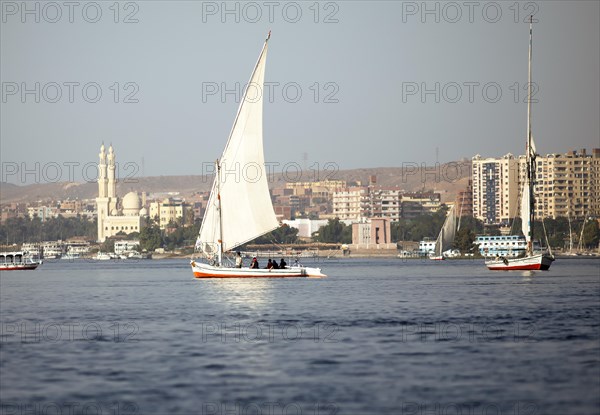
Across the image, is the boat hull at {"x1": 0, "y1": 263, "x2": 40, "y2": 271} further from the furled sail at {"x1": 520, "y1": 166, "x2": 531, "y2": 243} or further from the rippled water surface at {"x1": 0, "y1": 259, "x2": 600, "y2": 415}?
the rippled water surface at {"x1": 0, "y1": 259, "x2": 600, "y2": 415}

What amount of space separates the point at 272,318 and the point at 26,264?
9996cm

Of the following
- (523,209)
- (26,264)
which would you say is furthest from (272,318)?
(26,264)

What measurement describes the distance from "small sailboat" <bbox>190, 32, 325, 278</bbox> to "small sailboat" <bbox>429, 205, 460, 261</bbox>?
337ft

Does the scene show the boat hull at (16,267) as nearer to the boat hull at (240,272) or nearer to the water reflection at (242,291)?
the water reflection at (242,291)

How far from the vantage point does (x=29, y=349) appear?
1246 inches

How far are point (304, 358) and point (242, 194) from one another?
4106 cm

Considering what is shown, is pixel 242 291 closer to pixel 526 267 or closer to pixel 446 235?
pixel 526 267

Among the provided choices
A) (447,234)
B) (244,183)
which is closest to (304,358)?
(244,183)

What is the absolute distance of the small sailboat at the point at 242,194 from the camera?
222ft

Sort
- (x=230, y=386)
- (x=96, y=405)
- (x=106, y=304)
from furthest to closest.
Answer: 1. (x=106, y=304)
2. (x=230, y=386)
3. (x=96, y=405)

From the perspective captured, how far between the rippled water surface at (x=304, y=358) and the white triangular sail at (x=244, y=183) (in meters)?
17.6

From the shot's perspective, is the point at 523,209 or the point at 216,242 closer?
the point at 216,242

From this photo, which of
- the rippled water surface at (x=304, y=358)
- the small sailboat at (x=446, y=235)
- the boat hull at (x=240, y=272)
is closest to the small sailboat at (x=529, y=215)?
the boat hull at (x=240, y=272)

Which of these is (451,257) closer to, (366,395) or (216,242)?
(216,242)
